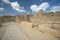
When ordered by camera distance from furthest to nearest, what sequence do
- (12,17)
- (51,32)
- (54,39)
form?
(12,17) < (51,32) < (54,39)

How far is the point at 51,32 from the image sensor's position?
5766mm

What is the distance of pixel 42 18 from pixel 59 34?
16773 millimetres

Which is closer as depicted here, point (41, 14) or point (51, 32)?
point (51, 32)

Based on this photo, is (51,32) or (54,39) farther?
(51,32)

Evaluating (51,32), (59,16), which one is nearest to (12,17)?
(59,16)

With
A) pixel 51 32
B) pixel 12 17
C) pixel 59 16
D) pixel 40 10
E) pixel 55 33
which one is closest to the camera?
pixel 55 33

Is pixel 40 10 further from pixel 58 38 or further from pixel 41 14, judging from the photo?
pixel 58 38

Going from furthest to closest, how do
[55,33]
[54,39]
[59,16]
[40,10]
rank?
[59,16], [40,10], [55,33], [54,39]

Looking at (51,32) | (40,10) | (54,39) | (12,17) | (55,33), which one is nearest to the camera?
(54,39)

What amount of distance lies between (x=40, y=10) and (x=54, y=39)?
16174 mm

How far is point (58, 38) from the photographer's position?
4.96 m

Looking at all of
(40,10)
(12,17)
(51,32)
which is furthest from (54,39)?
(12,17)

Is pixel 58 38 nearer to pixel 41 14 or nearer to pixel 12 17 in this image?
pixel 41 14

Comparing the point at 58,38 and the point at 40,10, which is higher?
the point at 40,10
